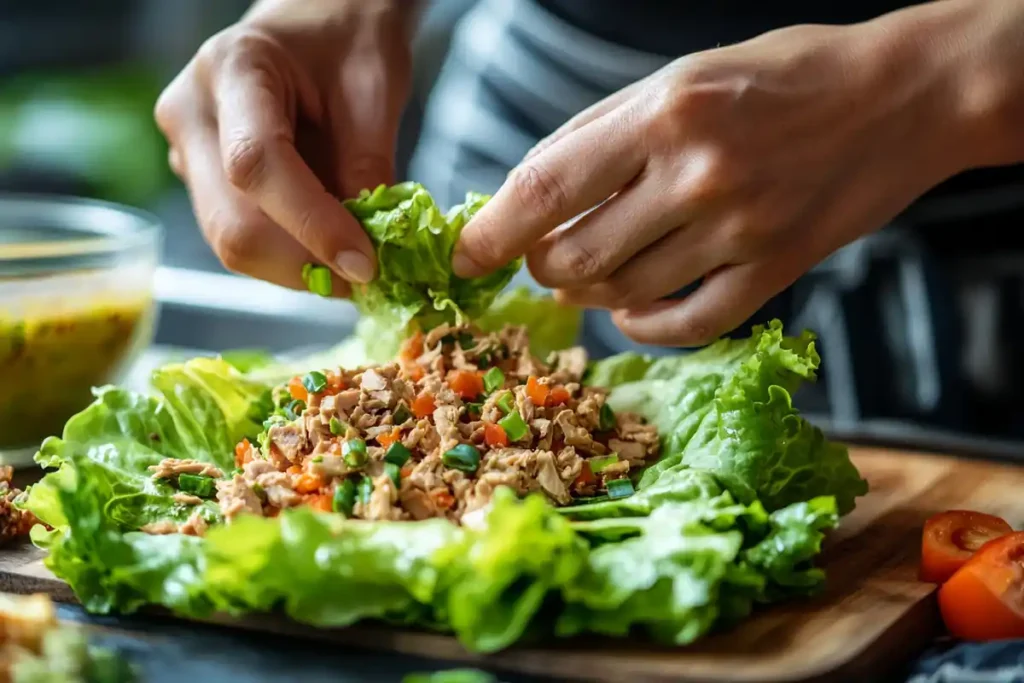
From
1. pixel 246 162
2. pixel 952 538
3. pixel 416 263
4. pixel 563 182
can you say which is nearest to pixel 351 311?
pixel 416 263

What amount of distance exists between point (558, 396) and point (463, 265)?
336mm

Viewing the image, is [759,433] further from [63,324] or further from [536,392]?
[63,324]

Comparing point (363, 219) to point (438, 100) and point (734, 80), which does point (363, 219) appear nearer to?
point (734, 80)

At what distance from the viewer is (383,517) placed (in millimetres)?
2148

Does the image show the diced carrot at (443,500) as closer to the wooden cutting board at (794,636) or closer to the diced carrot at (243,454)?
the wooden cutting board at (794,636)

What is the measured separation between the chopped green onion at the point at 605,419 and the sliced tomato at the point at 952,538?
0.67 metres

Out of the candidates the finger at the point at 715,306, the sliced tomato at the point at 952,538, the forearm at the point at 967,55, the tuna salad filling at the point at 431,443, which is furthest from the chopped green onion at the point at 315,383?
the forearm at the point at 967,55

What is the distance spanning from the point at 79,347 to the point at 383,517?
120cm

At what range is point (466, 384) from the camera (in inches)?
102

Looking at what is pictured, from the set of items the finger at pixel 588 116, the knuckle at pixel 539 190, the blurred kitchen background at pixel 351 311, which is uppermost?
the finger at pixel 588 116

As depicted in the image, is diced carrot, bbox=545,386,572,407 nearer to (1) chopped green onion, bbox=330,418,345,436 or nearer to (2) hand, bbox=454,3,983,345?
(2) hand, bbox=454,3,983,345

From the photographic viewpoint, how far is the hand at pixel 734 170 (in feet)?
7.61

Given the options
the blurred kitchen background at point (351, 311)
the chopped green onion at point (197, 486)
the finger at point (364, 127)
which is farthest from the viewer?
the blurred kitchen background at point (351, 311)

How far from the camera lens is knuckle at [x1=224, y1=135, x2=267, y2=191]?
2588mm
